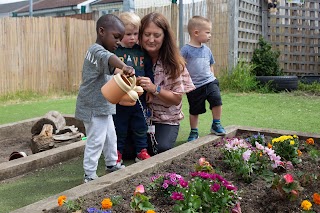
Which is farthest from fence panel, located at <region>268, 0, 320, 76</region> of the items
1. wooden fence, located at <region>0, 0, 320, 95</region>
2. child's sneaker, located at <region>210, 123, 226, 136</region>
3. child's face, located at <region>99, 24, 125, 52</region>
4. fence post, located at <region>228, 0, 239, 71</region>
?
child's face, located at <region>99, 24, 125, 52</region>

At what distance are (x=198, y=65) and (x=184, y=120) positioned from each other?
177 centimetres

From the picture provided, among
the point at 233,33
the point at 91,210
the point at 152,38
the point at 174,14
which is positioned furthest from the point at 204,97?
the point at 174,14

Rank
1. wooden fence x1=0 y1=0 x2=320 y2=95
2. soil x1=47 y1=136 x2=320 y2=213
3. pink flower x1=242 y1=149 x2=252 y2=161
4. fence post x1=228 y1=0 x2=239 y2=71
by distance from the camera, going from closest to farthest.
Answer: soil x1=47 y1=136 x2=320 y2=213 < pink flower x1=242 y1=149 x2=252 y2=161 < wooden fence x1=0 y1=0 x2=320 y2=95 < fence post x1=228 y1=0 x2=239 y2=71

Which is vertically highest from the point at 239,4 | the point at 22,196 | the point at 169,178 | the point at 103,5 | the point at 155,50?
the point at 103,5

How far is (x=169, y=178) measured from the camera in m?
2.68

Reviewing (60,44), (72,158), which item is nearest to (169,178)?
(72,158)

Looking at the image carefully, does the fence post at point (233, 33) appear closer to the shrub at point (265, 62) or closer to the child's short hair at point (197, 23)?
the shrub at point (265, 62)

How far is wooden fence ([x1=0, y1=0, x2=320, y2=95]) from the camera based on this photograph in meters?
9.64

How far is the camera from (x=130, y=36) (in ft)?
12.8

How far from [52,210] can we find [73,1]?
32.4m

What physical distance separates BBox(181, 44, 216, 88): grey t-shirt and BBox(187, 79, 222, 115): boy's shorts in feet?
0.19

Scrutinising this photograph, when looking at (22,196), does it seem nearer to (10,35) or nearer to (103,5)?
(10,35)

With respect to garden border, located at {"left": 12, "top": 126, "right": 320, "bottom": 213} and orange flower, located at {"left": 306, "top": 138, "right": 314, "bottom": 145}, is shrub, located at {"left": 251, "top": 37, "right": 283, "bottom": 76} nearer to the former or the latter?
garden border, located at {"left": 12, "top": 126, "right": 320, "bottom": 213}

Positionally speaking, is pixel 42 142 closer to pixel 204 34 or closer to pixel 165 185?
pixel 204 34
